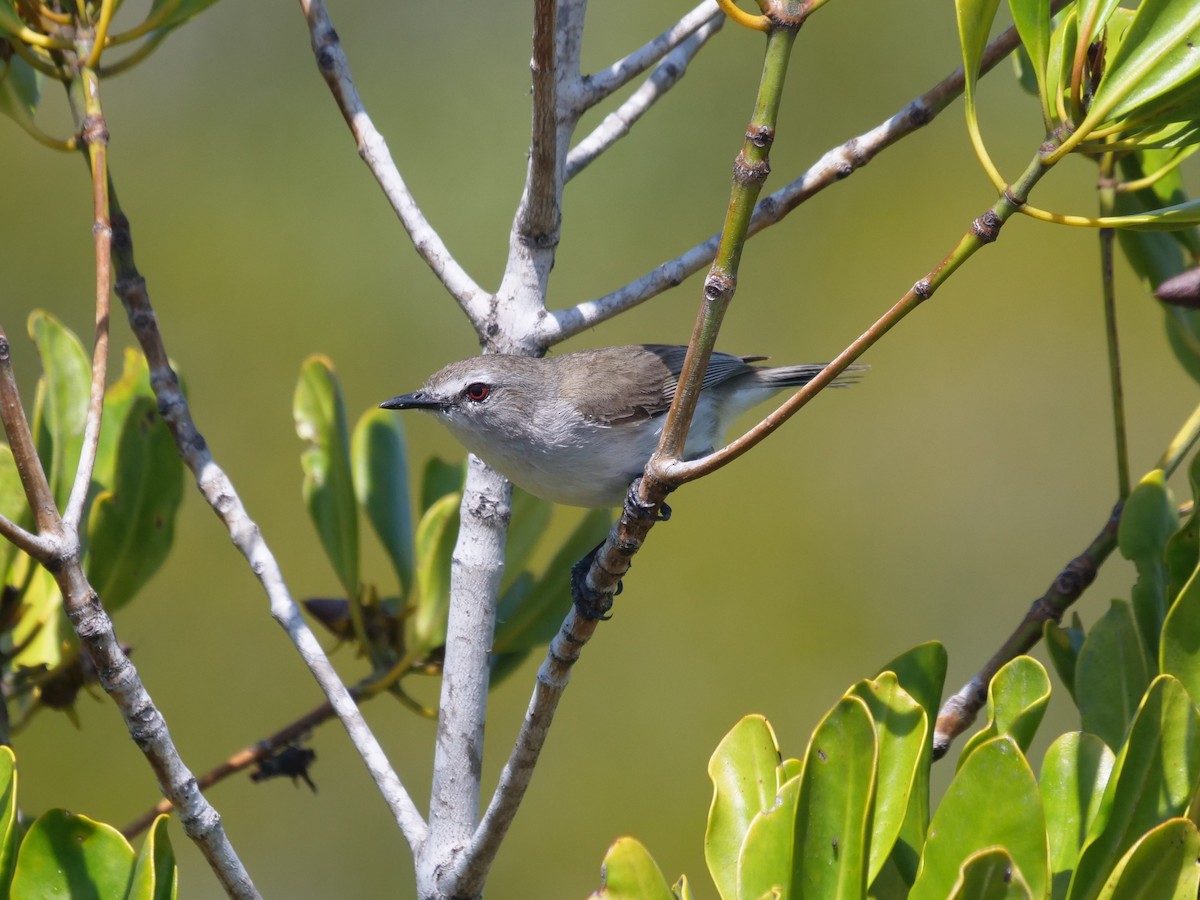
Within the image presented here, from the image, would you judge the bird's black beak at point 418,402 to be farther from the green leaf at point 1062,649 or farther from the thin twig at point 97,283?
the green leaf at point 1062,649

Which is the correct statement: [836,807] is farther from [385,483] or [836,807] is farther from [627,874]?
[385,483]

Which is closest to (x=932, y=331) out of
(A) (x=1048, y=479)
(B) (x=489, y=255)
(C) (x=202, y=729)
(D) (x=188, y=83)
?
(A) (x=1048, y=479)

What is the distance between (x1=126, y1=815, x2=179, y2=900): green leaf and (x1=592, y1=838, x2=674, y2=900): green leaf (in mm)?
538

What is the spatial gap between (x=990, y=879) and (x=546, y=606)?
1.29 metres

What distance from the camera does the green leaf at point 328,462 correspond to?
2367 millimetres

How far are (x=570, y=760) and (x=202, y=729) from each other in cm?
→ 147

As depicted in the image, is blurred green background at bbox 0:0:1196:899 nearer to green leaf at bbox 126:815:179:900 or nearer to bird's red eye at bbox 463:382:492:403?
bird's red eye at bbox 463:382:492:403

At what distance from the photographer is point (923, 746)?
1493 mm

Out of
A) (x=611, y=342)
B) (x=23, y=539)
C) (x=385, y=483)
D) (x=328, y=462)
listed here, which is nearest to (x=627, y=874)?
(x=23, y=539)

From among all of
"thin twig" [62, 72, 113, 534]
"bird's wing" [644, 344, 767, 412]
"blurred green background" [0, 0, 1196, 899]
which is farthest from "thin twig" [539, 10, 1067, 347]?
"blurred green background" [0, 0, 1196, 899]

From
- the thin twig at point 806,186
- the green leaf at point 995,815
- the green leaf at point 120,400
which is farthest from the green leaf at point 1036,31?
the green leaf at point 120,400

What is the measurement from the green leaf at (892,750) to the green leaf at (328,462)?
1.20 m

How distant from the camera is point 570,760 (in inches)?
185

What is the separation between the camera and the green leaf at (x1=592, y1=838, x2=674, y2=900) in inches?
57.4
